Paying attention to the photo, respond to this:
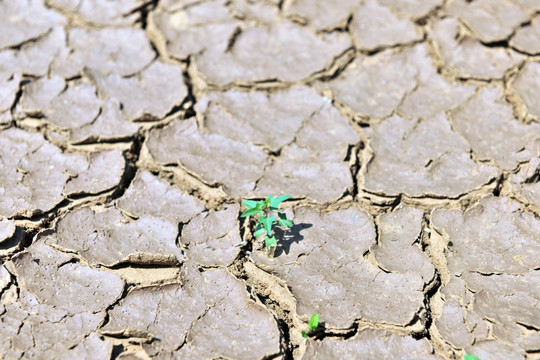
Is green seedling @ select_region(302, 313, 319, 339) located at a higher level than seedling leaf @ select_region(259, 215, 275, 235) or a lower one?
lower

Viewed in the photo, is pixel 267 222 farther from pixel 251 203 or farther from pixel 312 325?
pixel 312 325

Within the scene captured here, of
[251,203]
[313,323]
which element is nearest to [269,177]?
[251,203]

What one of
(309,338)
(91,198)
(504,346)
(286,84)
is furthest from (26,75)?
(504,346)

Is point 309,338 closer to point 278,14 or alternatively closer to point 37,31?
point 278,14

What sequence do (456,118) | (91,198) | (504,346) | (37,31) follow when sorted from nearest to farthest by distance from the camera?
1. (504,346)
2. (91,198)
3. (456,118)
4. (37,31)

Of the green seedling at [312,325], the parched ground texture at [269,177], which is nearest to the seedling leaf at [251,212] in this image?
the parched ground texture at [269,177]

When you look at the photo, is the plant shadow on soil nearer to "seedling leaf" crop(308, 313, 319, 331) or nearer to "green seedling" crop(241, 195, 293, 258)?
"green seedling" crop(241, 195, 293, 258)

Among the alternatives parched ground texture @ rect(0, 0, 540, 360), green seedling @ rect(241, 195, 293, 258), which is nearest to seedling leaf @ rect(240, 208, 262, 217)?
green seedling @ rect(241, 195, 293, 258)
